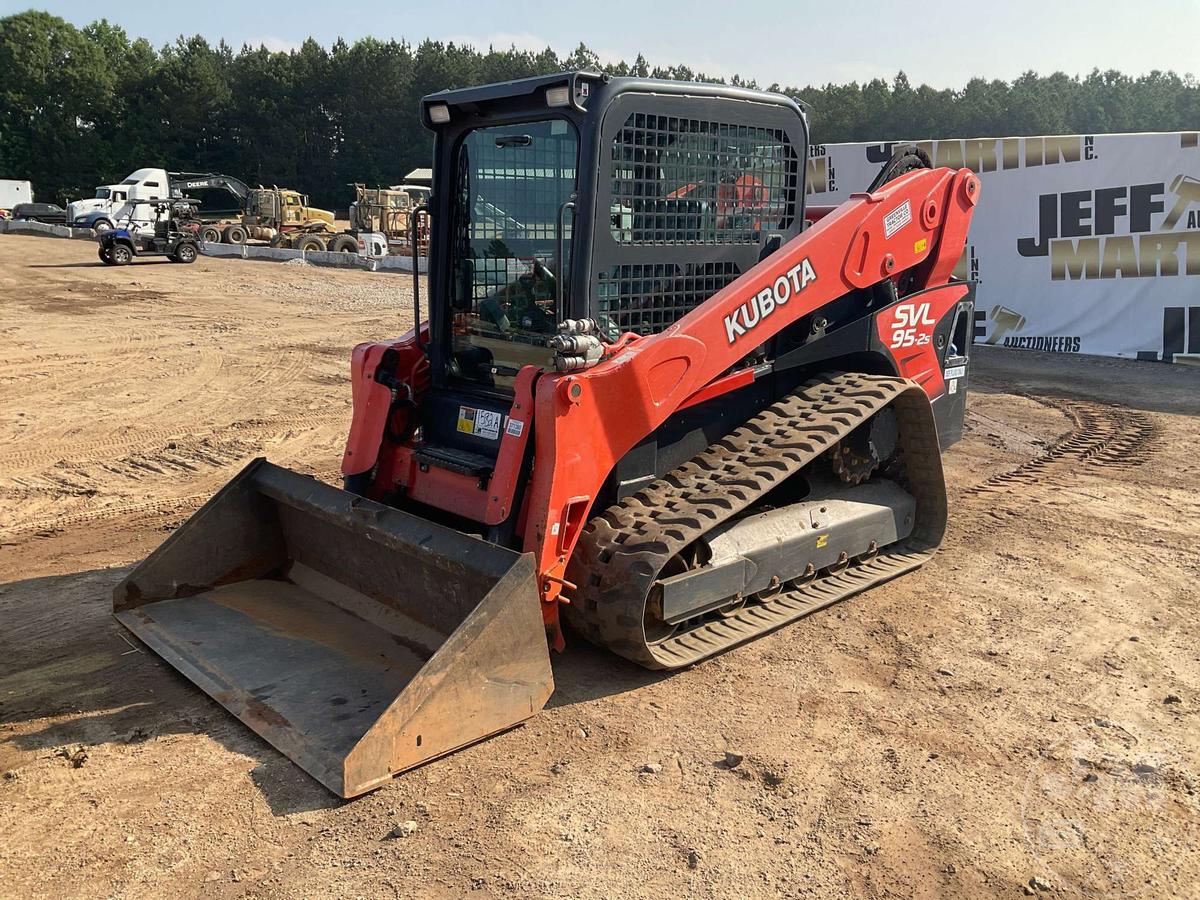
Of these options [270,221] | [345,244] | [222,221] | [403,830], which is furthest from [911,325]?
[222,221]

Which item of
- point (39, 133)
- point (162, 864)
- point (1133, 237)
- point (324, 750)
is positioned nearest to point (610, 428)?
point (324, 750)

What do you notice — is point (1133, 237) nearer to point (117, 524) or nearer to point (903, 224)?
point (903, 224)

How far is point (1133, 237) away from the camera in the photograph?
44.5ft

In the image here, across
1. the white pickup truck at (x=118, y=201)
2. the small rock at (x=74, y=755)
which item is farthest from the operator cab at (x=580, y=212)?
the white pickup truck at (x=118, y=201)

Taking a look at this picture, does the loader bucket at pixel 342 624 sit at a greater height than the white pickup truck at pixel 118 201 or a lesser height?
lesser

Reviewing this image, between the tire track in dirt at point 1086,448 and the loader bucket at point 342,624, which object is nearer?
the loader bucket at point 342,624

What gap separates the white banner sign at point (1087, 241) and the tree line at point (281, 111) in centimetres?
4140

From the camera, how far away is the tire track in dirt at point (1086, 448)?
25.0 feet

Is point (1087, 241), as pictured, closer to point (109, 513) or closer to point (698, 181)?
point (698, 181)

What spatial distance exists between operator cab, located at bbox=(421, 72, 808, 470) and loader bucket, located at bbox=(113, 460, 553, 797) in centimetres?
75

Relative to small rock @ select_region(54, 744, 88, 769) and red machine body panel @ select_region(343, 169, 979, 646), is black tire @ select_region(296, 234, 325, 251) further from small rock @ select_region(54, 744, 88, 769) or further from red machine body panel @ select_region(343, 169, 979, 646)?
small rock @ select_region(54, 744, 88, 769)

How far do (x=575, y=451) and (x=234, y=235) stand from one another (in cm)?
2854

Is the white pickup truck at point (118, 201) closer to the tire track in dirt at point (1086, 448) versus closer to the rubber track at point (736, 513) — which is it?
the tire track in dirt at point (1086, 448)

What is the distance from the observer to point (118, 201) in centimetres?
3559
